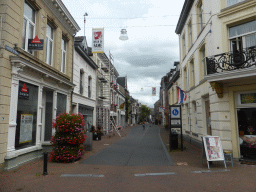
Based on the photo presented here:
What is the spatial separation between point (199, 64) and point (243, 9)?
13.8 feet

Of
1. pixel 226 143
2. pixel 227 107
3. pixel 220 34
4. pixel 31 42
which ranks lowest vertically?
pixel 226 143

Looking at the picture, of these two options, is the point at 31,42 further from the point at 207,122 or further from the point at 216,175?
the point at 207,122

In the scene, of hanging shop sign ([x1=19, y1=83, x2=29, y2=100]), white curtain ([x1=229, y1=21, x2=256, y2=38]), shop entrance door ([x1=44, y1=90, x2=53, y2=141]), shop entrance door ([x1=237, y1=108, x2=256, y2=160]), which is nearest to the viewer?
hanging shop sign ([x1=19, y1=83, x2=29, y2=100])

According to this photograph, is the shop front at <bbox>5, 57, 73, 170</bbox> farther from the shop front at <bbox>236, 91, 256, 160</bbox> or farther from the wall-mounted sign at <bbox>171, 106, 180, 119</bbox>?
the shop front at <bbox>236, 91, 256, 160</bbox>

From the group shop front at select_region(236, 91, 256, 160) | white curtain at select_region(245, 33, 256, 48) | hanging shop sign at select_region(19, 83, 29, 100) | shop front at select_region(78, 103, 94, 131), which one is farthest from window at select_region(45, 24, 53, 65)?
white curtain at select_region(245, 33, 256, 48)

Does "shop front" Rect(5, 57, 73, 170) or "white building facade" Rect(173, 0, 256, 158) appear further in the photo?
"white building facade" Rect(173, 0, 256, 158)

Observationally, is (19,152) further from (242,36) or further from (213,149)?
(242,36)

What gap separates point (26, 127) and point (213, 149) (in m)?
7.83

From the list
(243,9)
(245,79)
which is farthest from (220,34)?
(245,79)

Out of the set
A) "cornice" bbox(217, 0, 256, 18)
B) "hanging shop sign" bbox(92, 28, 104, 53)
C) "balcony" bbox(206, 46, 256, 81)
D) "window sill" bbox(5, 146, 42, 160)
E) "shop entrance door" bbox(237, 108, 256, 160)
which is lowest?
"window sill" bbox(5, 146, 42, 160)

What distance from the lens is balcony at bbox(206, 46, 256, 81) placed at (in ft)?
26.3

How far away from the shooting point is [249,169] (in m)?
7.33

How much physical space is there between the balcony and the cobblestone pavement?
12.1 ft

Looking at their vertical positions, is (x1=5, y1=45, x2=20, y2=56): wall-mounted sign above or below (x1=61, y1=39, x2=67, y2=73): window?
below
